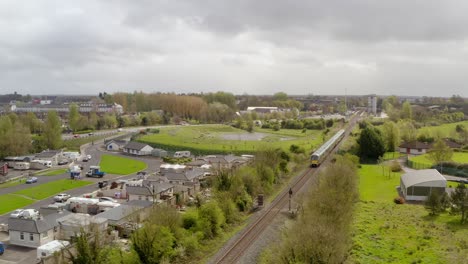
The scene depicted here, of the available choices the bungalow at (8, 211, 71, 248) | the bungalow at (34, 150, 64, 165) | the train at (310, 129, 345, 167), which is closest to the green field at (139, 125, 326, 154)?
the train at (310, 129, 345, 167)

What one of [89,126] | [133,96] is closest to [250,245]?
[89,126]

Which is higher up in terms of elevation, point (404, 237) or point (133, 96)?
point (133, 96)

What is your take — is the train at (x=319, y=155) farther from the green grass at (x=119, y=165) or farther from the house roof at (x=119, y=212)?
the house roof at (x=119, y=212)

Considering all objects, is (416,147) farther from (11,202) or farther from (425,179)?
(11,202)

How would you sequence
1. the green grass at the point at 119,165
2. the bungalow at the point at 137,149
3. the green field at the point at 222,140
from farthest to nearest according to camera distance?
the green field at the point at 222,140
the bungalow at the point at 137,149
the green grass at the point at 119,165

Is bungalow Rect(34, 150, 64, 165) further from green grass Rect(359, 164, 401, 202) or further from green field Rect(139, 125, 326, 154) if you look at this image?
green grass Rect(359, 164, 401, 202)

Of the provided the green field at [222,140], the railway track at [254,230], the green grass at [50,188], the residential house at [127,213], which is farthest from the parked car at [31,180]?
the railway track at [254,230]

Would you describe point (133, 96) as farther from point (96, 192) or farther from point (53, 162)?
point (96, 192)
